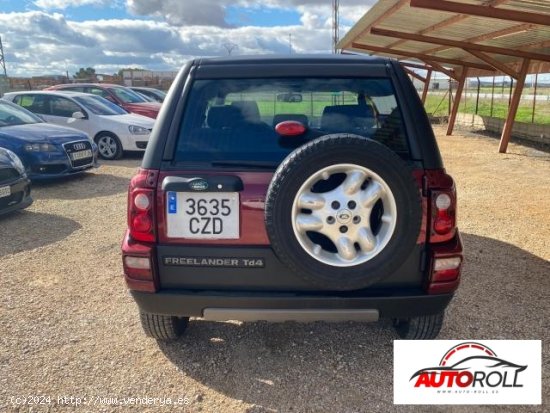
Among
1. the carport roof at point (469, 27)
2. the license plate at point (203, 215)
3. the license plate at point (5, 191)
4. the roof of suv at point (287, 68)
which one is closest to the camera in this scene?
the license plate at point (203, 215)

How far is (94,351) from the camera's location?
2.91 m

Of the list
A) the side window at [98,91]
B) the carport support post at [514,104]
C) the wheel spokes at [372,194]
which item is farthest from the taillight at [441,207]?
the side window at [98,91]

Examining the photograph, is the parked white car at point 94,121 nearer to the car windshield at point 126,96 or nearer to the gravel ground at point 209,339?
the car windshield at point 126,96

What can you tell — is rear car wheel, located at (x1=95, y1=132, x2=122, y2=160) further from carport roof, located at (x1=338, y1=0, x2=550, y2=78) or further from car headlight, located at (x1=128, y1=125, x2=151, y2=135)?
carport roof, located at (x1=338, y1=0, x2=550, y2=78)

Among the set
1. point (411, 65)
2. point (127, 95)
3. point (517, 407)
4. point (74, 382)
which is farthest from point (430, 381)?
point (411, 65)

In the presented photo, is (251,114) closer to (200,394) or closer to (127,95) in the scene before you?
(200,394)

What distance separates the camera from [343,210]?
2.16 metres

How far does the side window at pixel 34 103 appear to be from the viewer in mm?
10180

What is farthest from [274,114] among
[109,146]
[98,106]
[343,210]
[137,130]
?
[98,106]

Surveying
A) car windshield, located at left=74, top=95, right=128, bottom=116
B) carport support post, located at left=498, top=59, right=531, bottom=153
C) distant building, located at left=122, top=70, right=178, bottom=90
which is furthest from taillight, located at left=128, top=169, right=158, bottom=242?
distant building, located at left=122, top=70, right=178, bottom=90

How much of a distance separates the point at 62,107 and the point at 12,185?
17.1 ft

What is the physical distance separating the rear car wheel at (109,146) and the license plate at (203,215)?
8520mm

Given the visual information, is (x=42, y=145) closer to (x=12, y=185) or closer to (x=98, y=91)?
(x=12, y=185)

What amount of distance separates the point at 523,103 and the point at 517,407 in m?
30.4
